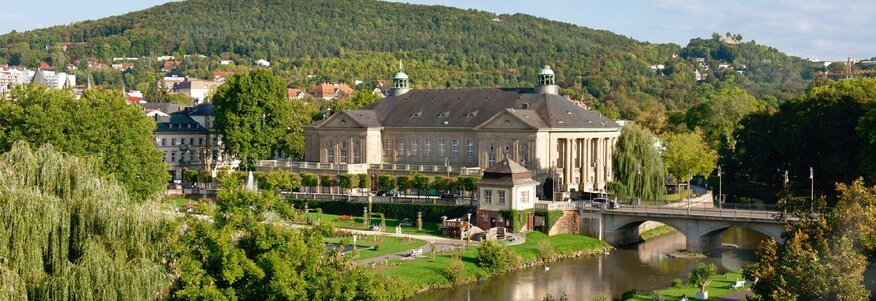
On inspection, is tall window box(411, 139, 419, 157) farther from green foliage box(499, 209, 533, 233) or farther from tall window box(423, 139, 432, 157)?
green foliage box(499, 209, 533, 233)

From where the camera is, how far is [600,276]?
59562 millimetres

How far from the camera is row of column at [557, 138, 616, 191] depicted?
8225 centimetres

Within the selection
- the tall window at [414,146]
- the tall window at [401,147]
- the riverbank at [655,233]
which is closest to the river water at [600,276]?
the riverbank at [655,233]

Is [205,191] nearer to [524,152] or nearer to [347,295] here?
[524,152]

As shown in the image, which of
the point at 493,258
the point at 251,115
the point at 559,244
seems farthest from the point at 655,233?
the point at 251,115

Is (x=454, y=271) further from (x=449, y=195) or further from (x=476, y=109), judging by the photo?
(x=476, y=109)

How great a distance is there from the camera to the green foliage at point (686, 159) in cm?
9225

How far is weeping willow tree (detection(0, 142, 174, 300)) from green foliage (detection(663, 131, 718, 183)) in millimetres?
62779

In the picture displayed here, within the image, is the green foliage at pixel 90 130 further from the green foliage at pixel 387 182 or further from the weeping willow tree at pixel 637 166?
the weeping willow tree at pixel 637 166

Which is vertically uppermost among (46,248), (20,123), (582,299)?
(20,123)

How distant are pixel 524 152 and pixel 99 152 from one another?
30.5 m

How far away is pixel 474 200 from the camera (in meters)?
75.1

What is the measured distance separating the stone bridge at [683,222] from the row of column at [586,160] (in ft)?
31.8

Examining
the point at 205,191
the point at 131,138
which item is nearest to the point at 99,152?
the point at 131,138
